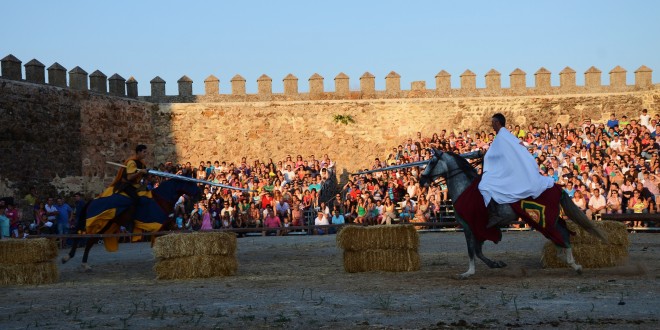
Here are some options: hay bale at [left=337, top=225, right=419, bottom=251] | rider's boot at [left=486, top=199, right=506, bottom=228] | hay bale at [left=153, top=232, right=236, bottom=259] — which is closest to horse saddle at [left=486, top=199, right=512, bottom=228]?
rider's boot at [left=486, top=199, right=506, bottom=228]

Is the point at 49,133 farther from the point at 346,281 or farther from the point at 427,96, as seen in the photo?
the point at 346,281

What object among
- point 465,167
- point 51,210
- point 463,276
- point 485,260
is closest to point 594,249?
point 485,260

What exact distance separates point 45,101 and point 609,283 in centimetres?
2240

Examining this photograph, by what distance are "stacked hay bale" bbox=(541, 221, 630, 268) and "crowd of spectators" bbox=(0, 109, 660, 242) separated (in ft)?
24.0

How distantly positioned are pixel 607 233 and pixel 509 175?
2.09 m

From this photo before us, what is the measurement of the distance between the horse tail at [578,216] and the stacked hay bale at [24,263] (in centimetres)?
714

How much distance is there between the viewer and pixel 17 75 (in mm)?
27609

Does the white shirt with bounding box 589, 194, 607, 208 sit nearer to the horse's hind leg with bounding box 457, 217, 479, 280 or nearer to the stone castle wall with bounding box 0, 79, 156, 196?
the horse's hind leg with bounding box 457, 217, 479, 280

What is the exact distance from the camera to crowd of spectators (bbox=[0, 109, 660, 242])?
2089 centimetres

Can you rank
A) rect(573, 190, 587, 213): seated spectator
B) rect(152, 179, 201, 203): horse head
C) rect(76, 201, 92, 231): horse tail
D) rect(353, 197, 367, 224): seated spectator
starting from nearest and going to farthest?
rect(152, 179, 201, 203): horse head
rect(76, 201, 92, 231): horse tail
rect(573, 190, 587, 213): seated spectator
rect(353, 197, 367, 224): seated spectator

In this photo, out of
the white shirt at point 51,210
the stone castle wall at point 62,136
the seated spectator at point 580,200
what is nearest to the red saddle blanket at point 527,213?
the seated spectator at point 580,200

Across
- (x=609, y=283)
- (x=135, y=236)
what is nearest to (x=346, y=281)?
(x=609, y=283)

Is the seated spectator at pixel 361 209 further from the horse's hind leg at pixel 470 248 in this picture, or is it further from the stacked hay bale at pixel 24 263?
the stacked hay bale at pixel 24 263

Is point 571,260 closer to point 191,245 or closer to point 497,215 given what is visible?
point 497,215
